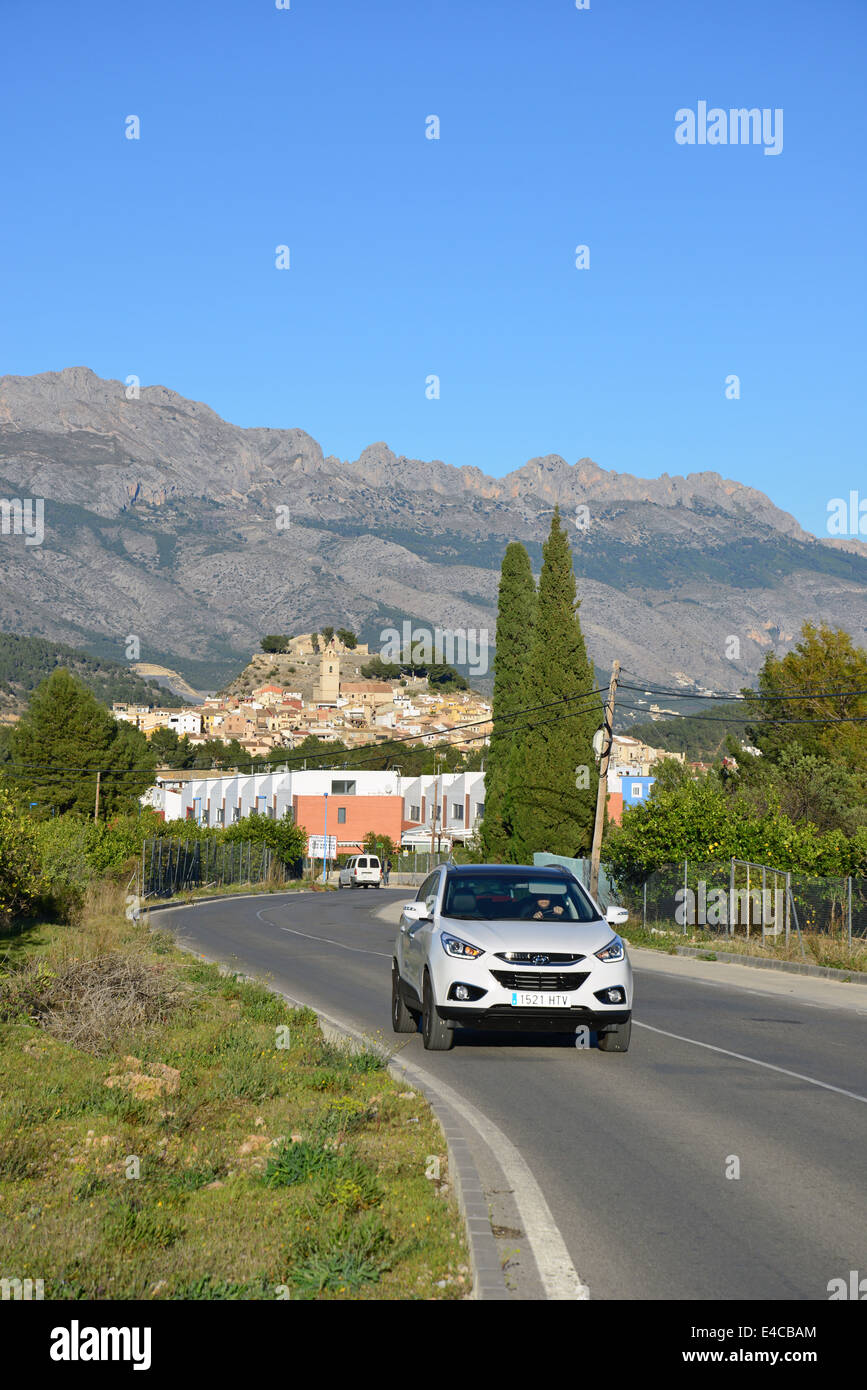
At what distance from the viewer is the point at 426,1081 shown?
11.3 meters

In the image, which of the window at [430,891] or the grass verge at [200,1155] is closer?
the grass verge at [200,1155]

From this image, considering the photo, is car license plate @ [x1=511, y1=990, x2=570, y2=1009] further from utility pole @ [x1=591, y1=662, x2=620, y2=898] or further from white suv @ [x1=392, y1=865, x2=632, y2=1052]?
utility pole @ [x1=591, y1=662, x2=620, y2=898]

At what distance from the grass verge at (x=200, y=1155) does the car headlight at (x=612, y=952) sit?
226 centimetres

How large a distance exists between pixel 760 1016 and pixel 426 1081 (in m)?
7.90

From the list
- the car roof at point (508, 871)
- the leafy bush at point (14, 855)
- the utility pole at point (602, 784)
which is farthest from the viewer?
the utility pole at point (602, 784)

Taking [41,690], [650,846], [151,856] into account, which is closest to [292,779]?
[41,690]

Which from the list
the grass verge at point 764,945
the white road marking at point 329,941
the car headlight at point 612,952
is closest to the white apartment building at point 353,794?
the white road marking at point 329,941

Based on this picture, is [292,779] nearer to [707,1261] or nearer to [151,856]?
[151,856]

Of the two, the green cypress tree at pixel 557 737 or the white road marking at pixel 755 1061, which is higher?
the green cypress tree at pixel 557 737

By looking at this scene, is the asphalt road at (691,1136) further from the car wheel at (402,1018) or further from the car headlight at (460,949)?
the car headlight at (460,949)

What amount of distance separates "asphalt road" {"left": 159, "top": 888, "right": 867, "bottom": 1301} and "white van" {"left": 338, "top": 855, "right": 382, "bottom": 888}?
54587 mm

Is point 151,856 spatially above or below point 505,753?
below

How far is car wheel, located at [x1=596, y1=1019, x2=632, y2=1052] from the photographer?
12938 millimetres

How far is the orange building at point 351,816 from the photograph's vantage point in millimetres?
103750
